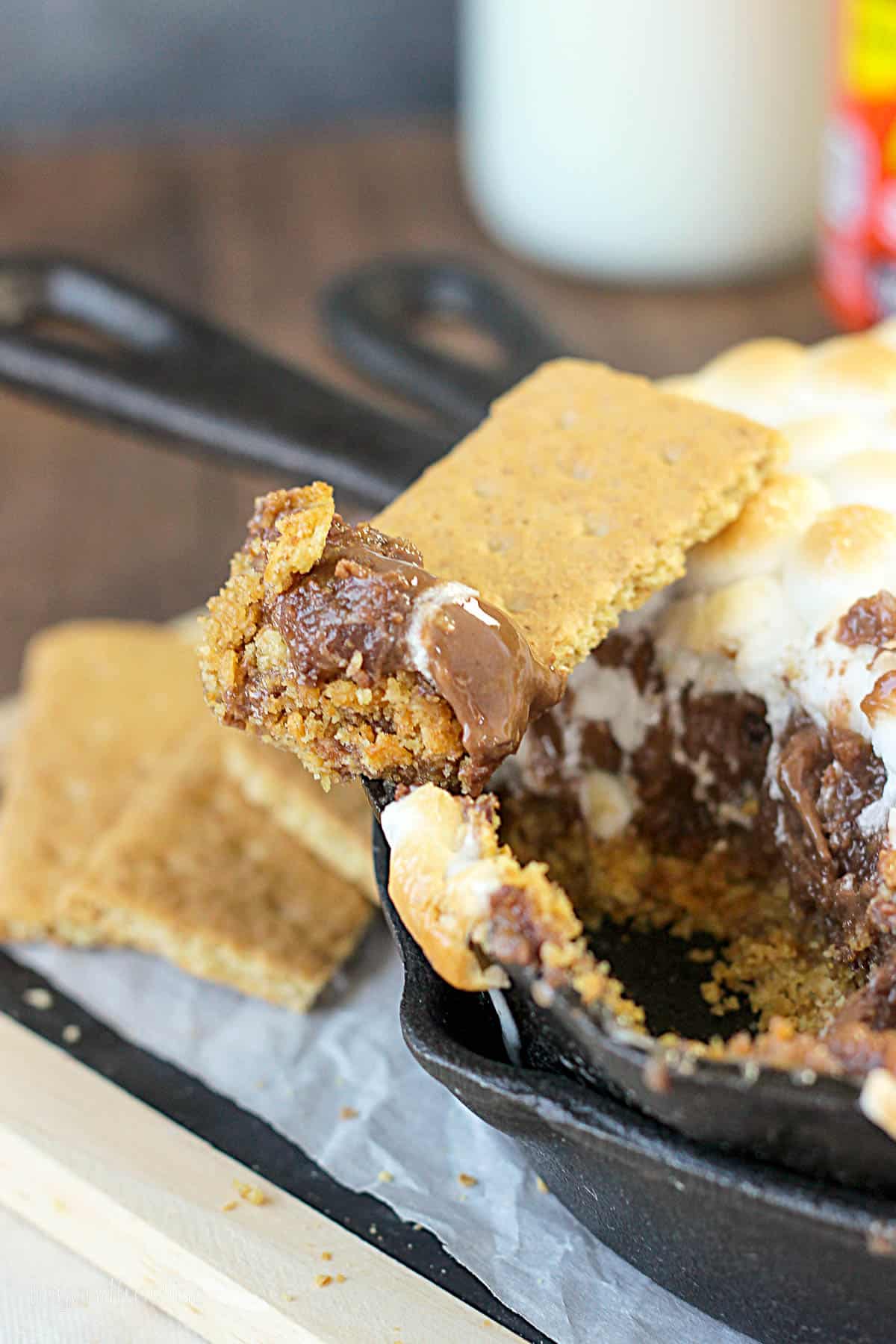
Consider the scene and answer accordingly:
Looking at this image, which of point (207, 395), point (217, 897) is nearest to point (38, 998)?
point (217, 897)

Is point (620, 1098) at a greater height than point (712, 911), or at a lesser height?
greater

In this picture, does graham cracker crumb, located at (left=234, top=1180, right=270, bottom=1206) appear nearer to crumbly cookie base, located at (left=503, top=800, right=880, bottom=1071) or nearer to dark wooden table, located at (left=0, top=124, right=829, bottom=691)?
crumbly cookie base, located at (left=503, top=800, right=880, bottom=1071)

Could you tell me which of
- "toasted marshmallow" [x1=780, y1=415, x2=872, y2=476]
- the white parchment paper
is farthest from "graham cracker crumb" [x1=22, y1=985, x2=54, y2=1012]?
"toasted marshmallow" [x1=780, y1=415, x2=872, y2=476]

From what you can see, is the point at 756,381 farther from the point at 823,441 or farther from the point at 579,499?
the point at 579,499

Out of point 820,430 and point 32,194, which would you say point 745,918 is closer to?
point 820,430

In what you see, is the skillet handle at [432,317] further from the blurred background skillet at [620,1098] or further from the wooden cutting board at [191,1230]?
the wooden cutting board at [191,1230]

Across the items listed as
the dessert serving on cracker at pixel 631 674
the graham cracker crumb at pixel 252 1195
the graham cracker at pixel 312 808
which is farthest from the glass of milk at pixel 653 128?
the graham cracker crumb at pixel 252 1195

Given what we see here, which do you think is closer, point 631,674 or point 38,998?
point 631,674
